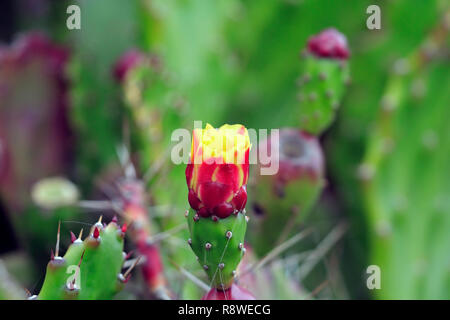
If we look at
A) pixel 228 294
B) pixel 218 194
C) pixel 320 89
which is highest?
pixel 320 89

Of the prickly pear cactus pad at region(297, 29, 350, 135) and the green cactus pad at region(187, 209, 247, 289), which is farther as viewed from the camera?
the prickly pear cactus pad at region(297, 29, 350, 135)

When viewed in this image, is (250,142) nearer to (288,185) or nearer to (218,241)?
(288,185)

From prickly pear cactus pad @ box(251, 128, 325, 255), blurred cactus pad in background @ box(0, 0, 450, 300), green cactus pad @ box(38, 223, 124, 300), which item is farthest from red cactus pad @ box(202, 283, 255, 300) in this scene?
prickly pear cactus pad @ box(251, 128, 325, 255)

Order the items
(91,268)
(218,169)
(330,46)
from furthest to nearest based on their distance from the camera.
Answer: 1. (330,46)
2. (91,268)
3. (218,169)

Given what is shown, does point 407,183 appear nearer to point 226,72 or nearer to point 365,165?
point 365,165

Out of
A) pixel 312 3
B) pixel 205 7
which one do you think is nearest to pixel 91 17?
pixel 205 7

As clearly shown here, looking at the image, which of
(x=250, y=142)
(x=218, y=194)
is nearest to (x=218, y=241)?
(x=218, y=194)

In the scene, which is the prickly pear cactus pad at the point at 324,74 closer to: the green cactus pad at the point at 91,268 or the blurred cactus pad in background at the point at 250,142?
the blurred cactus pad in background at the point at 250,142

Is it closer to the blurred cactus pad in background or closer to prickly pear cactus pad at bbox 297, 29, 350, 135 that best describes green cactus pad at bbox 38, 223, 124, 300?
the blurred cactus pad in background

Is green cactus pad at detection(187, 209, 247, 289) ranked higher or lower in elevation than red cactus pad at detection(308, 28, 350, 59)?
lower
